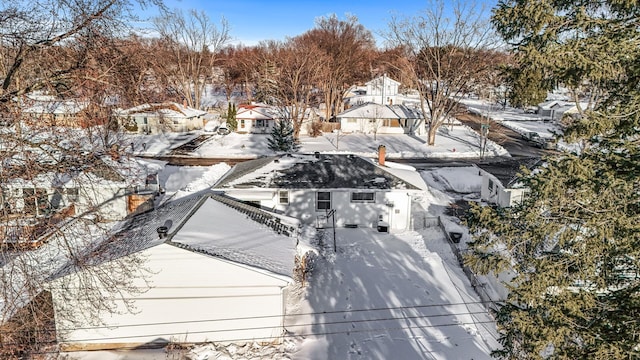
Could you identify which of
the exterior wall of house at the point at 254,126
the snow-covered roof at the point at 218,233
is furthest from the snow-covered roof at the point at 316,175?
the exterior wall of house at the point at 254,126

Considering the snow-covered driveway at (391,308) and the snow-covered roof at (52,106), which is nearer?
the snow-covered roof at (52,106)

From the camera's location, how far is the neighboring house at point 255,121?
46.4 metres

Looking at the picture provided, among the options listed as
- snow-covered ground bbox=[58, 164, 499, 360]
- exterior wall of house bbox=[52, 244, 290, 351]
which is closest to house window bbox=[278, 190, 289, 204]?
snow-covered ground bbox=[58, 164, 499, 360]

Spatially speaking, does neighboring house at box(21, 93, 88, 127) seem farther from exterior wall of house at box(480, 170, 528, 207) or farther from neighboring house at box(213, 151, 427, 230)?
exterior wall of house at box(480, 170, 528, 207)

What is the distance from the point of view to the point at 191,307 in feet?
40.0

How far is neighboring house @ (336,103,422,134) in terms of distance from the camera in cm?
4631

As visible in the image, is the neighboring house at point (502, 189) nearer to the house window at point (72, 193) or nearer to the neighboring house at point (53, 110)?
the house window at point (72, 193)

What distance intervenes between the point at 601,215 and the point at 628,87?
1983 millimetres

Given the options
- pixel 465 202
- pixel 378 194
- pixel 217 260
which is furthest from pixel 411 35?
pixel 217 260

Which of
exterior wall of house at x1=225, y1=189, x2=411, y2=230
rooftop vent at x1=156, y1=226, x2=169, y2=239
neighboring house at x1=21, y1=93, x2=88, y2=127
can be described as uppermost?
neighboring house at x1=21, y1=93, x2=88, y2=127

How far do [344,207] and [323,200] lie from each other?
1135 millimetres

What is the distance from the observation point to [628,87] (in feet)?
20.1

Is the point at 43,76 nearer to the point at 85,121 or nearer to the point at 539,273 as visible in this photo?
the point at 85,121

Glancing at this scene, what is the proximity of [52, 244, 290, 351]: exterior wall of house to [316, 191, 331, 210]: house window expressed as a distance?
896cm
